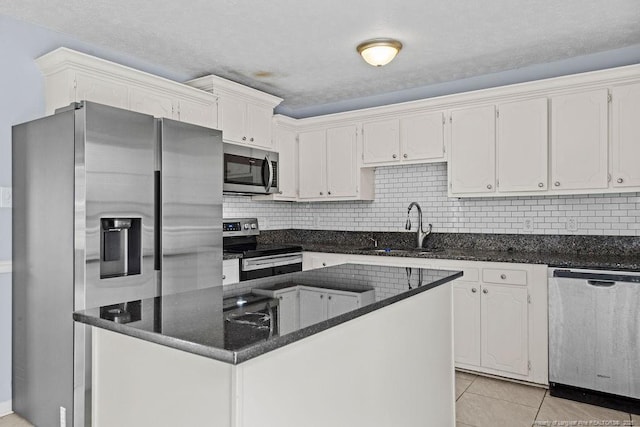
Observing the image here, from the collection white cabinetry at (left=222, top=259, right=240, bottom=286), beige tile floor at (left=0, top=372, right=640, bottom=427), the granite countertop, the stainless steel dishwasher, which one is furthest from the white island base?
white cabinetry at (left=222, top=259, right=240, bottom=286)

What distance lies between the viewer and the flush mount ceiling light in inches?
128

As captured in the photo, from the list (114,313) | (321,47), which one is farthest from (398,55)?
(114,313)

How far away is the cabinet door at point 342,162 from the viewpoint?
4.64 metres

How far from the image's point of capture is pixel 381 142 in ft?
14.5

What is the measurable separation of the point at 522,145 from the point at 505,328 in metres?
1.47

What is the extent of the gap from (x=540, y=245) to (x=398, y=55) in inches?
78.8

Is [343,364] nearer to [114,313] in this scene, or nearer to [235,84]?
[114,313]

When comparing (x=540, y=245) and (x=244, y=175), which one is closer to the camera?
(x=540, y=245)

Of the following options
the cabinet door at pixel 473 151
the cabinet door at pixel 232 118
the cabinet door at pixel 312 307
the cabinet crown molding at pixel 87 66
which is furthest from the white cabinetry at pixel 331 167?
the cabinet door at pixel 312 307

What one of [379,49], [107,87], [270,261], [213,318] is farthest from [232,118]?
[213,318]

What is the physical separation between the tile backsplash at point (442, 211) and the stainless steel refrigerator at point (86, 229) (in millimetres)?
1621

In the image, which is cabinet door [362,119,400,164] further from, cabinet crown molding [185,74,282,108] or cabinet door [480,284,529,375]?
cabinet door [480,284,529,375]

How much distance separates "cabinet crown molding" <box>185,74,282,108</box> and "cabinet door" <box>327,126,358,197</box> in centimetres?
85

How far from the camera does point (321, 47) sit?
3416 millimetres
